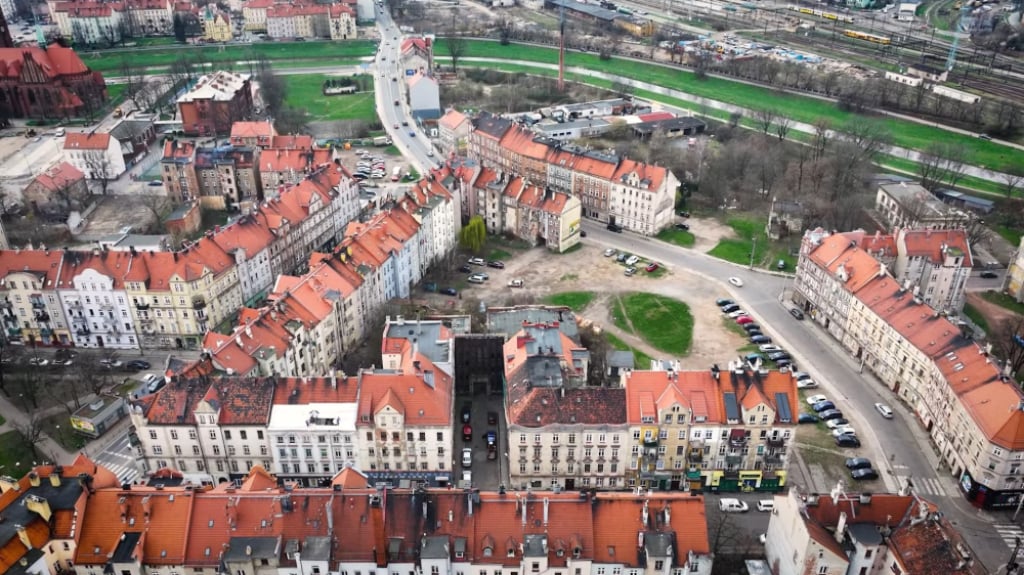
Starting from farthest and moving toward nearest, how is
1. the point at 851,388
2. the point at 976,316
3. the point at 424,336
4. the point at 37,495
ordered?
the point at 976,316 → the point at 851,388 → the point at 424,336 → the point at 37,495

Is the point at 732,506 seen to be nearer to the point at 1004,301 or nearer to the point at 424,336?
the point at 424,336

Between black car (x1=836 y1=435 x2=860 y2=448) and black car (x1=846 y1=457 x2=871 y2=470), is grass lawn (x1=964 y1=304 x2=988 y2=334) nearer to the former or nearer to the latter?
black car (x1=836 y1=435 x2=860 y2=448)

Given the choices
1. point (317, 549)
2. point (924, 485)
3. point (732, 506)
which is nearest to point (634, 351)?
point (732, 506)

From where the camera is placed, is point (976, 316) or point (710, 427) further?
point (976, 316)

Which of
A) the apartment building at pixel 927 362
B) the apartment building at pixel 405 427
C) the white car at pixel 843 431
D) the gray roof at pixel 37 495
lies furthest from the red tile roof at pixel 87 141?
the white car at pixel 843 431

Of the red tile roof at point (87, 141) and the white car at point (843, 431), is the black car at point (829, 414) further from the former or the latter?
the red tile roof at point (87, 141)

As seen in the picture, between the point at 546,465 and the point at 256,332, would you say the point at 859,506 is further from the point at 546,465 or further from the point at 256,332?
the point at 256,332
